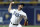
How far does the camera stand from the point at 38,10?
Result: 13836 millimetres

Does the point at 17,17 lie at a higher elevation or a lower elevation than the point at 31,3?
lower

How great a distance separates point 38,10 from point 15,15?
677cm

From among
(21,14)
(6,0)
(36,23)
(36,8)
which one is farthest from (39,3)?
(21,14)

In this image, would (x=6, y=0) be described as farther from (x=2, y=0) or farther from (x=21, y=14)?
(x=21, y=14)

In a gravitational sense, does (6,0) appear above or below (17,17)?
above

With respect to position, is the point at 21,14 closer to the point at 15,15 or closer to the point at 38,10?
the point at 15,15

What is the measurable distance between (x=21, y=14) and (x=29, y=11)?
6457mm

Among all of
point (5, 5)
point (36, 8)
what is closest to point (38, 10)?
point (36, 8)

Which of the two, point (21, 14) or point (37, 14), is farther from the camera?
point (37, 14)

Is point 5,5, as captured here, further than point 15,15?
Yes

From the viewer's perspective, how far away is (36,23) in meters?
13.8

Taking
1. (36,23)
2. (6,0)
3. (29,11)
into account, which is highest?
(6,0)


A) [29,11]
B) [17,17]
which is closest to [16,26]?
[17,17]

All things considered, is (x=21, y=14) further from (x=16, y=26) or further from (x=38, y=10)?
(x=38, y=10)
